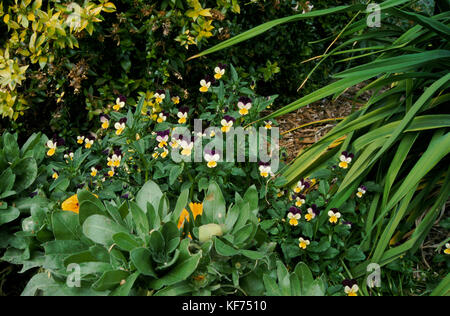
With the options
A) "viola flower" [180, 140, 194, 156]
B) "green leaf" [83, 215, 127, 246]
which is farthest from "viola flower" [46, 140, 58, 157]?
"green leaf" [83, 215, 127, 246]

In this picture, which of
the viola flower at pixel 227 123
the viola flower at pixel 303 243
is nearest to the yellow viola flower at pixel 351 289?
the viola flower at pixel 303 243

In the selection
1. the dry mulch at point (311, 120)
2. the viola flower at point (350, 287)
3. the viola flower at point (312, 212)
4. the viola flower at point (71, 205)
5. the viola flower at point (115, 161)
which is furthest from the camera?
the dry mulch at point (311, 120)

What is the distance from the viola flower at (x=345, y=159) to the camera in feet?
5.55

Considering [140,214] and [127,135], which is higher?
[127,135]

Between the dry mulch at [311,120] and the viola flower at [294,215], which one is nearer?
the viola flower at [294,215]

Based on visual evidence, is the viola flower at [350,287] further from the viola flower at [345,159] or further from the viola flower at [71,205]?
the viola flower at [71,205]

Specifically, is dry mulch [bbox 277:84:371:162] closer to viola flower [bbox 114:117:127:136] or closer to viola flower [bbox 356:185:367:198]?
viola flower [bbox 356:185:367:198]

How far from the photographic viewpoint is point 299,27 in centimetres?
283

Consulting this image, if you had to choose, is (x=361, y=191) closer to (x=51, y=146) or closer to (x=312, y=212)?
(x=312, y=212)

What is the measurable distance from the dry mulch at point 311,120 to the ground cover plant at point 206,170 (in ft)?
1.23

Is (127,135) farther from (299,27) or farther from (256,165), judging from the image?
(299,27)

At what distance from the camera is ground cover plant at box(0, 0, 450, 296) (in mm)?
1197

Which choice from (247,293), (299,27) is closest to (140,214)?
(247,293)
